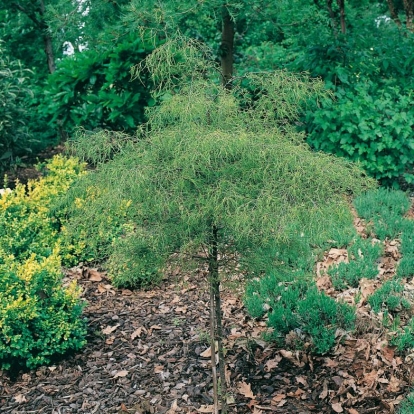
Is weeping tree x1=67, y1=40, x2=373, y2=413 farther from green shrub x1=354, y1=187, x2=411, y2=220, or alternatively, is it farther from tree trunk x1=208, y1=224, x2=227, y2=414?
green shrub x1=354, y1=187, x2=411, y2=220

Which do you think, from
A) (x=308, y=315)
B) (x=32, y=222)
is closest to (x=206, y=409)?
(x=308, y=315)

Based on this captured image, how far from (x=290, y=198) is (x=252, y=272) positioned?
0.72m

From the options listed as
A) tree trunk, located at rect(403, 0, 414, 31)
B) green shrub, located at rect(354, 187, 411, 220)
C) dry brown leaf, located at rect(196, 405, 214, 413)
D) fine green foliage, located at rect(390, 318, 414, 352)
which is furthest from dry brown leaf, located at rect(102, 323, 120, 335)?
tree trunk, located at rect(403, 0, 414, 31)

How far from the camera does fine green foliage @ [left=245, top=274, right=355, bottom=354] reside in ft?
13.3

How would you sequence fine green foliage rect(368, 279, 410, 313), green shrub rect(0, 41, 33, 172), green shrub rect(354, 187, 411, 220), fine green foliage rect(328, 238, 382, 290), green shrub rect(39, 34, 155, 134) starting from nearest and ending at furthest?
fine green foliage rect(368, 279, 410, 313)
fine green foliage rect(328, 238, 382, 290)
green shrub rect(354, 187, 411, 220)
green shrub rect(39, 34, 155, 134)
green shrub rect(0, 41, 33, 172)

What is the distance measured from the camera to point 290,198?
2836 millimetres

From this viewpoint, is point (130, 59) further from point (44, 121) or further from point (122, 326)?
point (122, 326)

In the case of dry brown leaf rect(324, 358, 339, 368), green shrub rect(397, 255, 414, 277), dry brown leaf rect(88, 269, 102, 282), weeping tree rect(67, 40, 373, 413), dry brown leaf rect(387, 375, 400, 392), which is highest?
weeping tree rect(67, 40, 373, 413)

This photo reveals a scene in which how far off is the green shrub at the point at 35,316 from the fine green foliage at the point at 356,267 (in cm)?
A: 191

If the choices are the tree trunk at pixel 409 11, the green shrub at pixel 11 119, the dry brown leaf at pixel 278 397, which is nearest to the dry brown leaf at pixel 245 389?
the dry brown leaf at pixel 278 397

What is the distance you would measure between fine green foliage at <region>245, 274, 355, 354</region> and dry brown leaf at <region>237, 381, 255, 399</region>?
0.44 meters

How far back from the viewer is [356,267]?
4867 mm

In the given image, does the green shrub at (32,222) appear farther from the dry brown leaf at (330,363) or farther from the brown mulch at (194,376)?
the dry brown leaf at (330,363)

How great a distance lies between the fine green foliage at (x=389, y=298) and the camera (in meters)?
4.34
